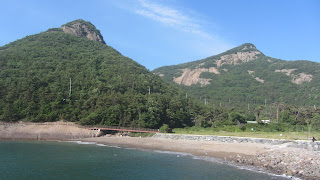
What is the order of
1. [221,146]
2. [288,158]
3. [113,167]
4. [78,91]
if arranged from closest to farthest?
[288,158], [113,167], [221,146], [78,91]

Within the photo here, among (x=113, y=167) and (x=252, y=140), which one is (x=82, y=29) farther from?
(x=113, y=167)

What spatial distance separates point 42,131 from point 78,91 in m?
17.4

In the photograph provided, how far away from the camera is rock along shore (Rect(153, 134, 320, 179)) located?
74.8 ft

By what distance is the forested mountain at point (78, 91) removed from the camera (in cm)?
5931

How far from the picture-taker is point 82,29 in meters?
144

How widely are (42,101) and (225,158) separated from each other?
49737 millimetres

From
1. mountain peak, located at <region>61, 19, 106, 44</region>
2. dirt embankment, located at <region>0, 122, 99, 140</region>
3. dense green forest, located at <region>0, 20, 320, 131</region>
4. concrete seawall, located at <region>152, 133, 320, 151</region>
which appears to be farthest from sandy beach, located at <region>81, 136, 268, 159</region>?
mountain peak, located at <region>61, 19, 106, 44</region>

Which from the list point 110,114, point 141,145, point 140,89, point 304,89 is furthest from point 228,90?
point 141,145

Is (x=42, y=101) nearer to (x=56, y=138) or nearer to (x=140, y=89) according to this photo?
(x=56, y=138)

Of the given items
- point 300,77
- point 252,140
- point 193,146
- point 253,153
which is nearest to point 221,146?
point 193,146

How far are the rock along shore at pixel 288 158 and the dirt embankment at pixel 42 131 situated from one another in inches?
1392

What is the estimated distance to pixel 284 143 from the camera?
3419 cm

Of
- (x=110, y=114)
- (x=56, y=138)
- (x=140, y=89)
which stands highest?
(x=140, y=89)

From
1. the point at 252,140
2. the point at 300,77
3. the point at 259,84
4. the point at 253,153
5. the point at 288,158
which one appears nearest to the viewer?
the point at 288,158
